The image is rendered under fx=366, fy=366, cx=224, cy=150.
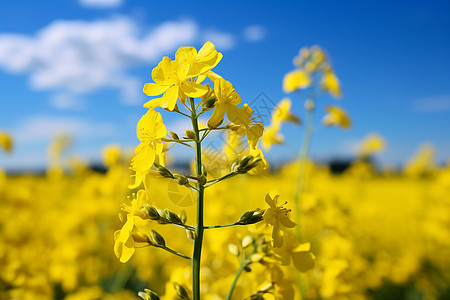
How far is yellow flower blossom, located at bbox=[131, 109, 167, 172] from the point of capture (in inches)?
47.9

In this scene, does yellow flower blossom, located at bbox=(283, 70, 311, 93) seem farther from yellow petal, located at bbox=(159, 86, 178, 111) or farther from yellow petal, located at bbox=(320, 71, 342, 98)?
yellow petal, located at bbox=(159, 86, 178, 111)

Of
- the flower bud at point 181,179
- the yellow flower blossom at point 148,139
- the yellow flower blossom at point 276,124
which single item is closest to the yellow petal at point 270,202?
the flower bud at point 181,179

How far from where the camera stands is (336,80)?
10.8ft

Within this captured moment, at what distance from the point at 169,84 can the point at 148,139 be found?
0.20m

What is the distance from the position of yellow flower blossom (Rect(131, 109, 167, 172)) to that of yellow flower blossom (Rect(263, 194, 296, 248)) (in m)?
0.42

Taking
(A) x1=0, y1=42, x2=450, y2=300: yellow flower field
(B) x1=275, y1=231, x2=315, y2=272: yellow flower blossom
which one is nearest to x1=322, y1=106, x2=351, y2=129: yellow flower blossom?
(A) x1=0, y1=42, x2=450, y2=300: yellow flower field

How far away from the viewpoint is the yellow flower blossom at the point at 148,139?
1.22 m

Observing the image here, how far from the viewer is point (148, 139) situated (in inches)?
49.8

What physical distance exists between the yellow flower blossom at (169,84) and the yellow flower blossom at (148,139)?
46mm

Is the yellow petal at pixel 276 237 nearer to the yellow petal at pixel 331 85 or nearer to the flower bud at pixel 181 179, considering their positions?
the flower bud at pixel 181 179

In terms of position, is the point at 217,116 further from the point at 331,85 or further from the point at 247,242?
the point at 331,85

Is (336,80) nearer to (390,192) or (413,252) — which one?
(413,252)

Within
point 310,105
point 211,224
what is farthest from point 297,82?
point 211,224

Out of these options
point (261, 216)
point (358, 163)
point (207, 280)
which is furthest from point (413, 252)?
point (261, 216)
